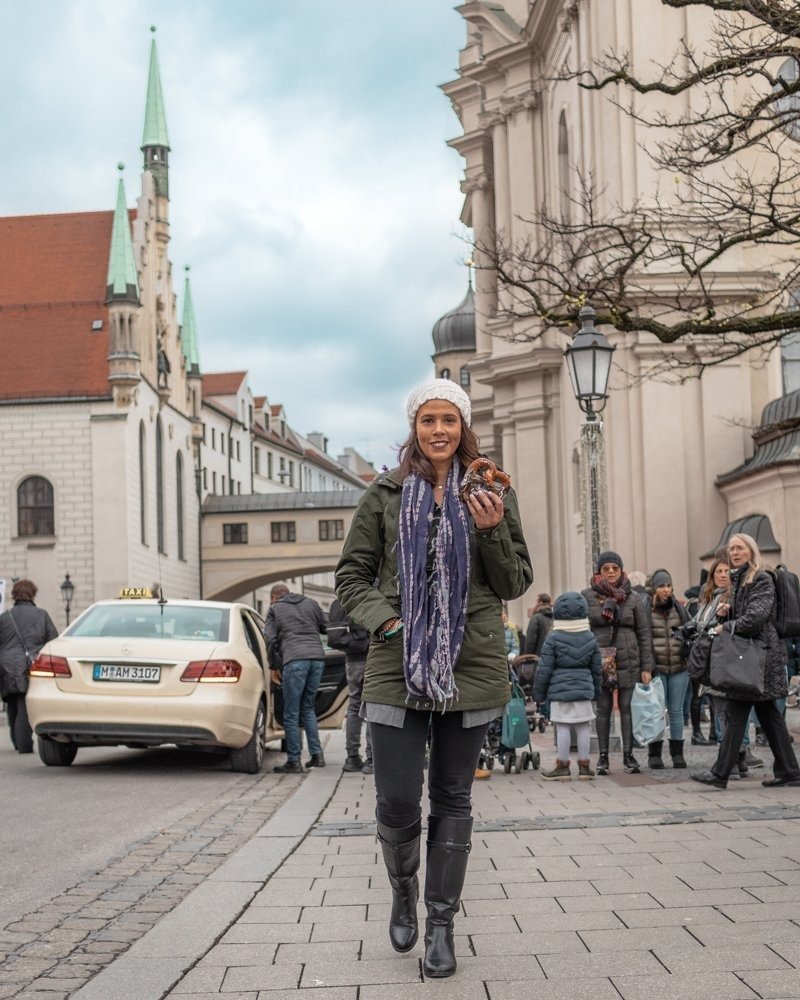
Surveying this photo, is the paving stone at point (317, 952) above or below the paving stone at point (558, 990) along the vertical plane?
below

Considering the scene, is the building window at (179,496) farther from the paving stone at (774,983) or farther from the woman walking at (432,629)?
the paving stone at (774,983)

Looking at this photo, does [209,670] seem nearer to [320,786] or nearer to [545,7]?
[320,786]

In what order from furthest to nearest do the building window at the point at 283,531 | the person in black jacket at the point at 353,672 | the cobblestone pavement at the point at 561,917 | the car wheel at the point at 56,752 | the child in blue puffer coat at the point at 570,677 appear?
the building window at the point at 283,531 → the car wheel at the point at 56,752 → the person in black jacket at the point at 353,672 → the child in blue puffer coat at the point at 570,677 → the cobblestone pavement at the point at 561,917

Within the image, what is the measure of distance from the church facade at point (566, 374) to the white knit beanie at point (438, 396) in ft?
56.5

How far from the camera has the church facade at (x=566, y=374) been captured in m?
31.7

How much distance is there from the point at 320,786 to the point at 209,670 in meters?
1.71

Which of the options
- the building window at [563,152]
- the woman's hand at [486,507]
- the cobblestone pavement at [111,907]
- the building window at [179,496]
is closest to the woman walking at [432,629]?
the woman's hand at [486,507]

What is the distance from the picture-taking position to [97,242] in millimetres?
69500

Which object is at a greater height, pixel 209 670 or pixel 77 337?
pixel 77 337

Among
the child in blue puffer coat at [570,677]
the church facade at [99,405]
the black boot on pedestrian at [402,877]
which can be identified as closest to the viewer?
the black boot on pedestrian at [402,877]

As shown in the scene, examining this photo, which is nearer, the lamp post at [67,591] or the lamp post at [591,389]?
the lamp post at [591,389]

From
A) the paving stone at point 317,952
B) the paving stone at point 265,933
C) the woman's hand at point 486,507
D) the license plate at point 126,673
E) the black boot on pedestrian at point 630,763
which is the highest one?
the woman's hand at point 486,507

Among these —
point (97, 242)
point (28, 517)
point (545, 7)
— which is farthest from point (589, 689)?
point (97, 242)

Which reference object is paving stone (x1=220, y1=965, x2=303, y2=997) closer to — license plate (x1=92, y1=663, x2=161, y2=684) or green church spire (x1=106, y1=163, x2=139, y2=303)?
license plate (x1=92, y1=663, x2=161, y2=684)
